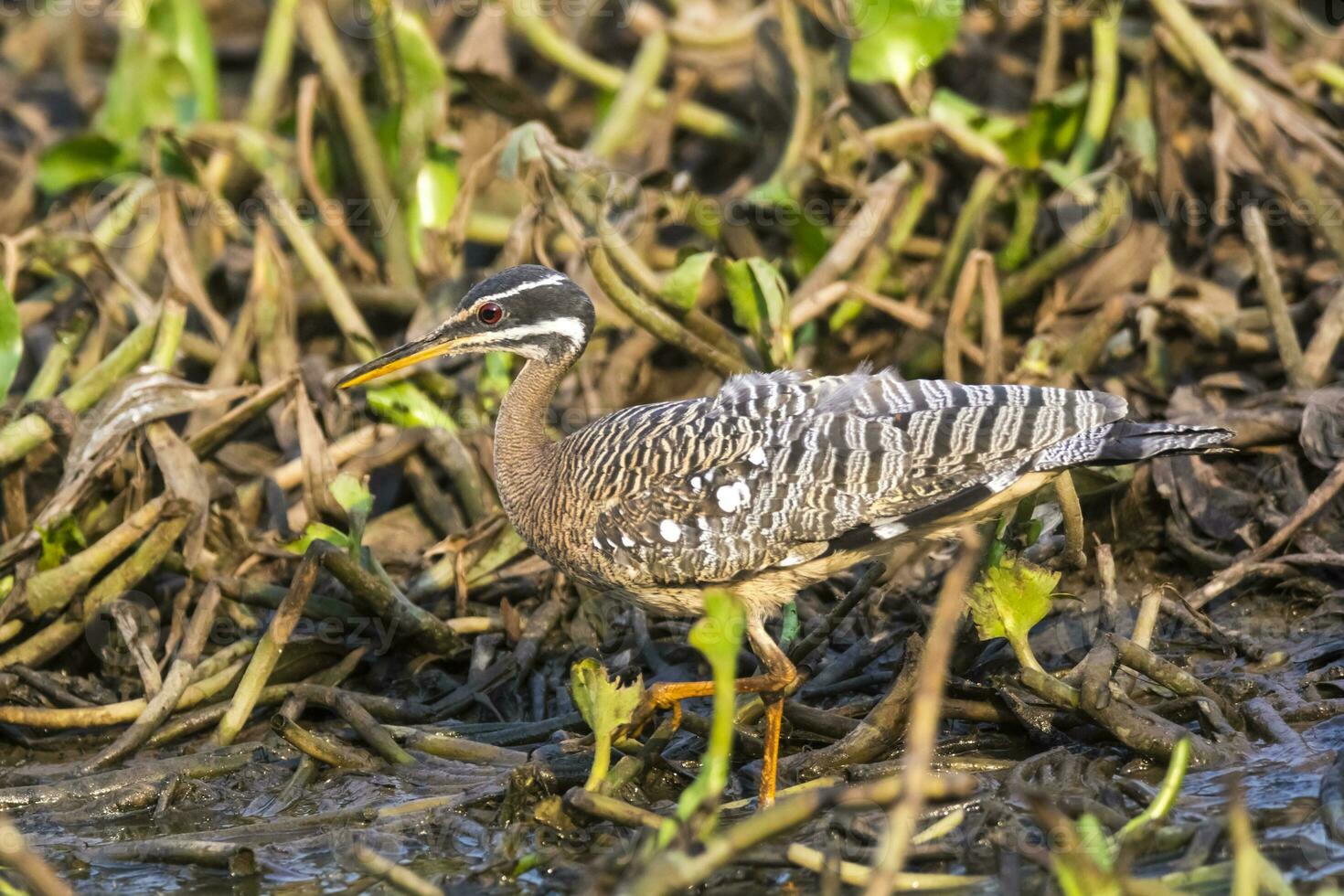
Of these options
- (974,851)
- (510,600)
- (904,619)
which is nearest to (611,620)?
(510,600)

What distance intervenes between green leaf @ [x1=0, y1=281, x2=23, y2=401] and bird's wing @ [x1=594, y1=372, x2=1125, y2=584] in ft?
11.4

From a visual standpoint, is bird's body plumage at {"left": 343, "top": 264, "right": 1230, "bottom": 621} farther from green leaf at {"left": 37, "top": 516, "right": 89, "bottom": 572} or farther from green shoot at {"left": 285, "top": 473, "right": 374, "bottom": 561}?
green leaf at {"left": 37, "top": 516, "right": 89, "bottom": 572}

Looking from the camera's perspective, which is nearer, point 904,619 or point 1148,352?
point 904,619

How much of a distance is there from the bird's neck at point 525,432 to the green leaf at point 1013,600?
202 cm

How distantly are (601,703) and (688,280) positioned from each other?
3.17 m

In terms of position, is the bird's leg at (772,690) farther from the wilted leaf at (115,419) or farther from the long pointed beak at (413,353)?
the wilted leaf at (115,419)

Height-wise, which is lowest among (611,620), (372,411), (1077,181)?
(611,620)

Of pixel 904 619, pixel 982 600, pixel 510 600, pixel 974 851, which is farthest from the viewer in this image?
pixel 510 600

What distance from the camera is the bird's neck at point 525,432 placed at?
7070 millimetres

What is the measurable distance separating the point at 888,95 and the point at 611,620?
414cm

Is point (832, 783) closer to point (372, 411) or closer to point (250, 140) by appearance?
point (372, 411)

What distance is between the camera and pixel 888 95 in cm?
1012

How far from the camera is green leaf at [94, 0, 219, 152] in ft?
35.6

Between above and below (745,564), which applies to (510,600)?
below
